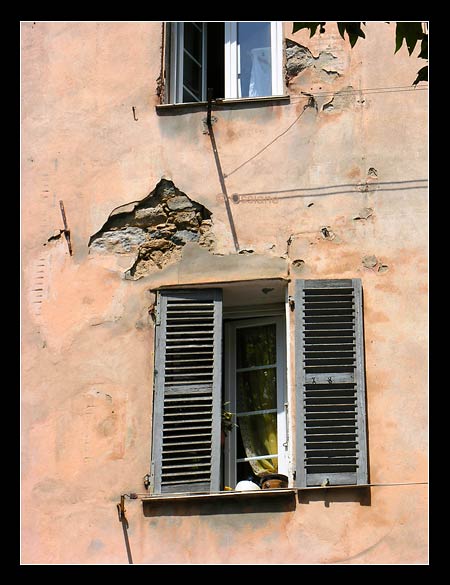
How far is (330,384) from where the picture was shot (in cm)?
857

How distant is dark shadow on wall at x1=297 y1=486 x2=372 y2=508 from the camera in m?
8.23

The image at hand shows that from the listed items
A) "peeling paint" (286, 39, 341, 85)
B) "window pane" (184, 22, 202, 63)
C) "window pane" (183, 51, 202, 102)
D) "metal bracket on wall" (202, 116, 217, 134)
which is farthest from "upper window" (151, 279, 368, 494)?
"window pane" (184, 22, 202, 63)

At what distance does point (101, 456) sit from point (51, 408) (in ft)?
1.75

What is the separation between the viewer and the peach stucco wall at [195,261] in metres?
8.28

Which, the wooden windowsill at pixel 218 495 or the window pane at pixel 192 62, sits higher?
the window pane at pixel 192 62

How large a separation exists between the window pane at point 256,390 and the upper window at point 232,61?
2115 millimetres

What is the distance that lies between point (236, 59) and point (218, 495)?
140 inches

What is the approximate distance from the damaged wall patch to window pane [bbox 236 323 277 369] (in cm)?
73

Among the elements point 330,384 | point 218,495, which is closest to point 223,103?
point 330,384

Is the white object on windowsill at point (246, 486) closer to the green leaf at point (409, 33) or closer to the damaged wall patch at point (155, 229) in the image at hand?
the damaged wall patch at point (155, 229)

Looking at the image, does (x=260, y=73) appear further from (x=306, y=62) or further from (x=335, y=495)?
(x=335, y=495)

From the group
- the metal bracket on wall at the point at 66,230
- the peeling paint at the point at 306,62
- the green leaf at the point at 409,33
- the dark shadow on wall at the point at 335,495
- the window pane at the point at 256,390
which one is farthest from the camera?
the peeling paint at the point at 306,62

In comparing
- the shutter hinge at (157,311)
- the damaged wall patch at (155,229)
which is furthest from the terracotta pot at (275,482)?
the damaged wall patch at (155,229)
